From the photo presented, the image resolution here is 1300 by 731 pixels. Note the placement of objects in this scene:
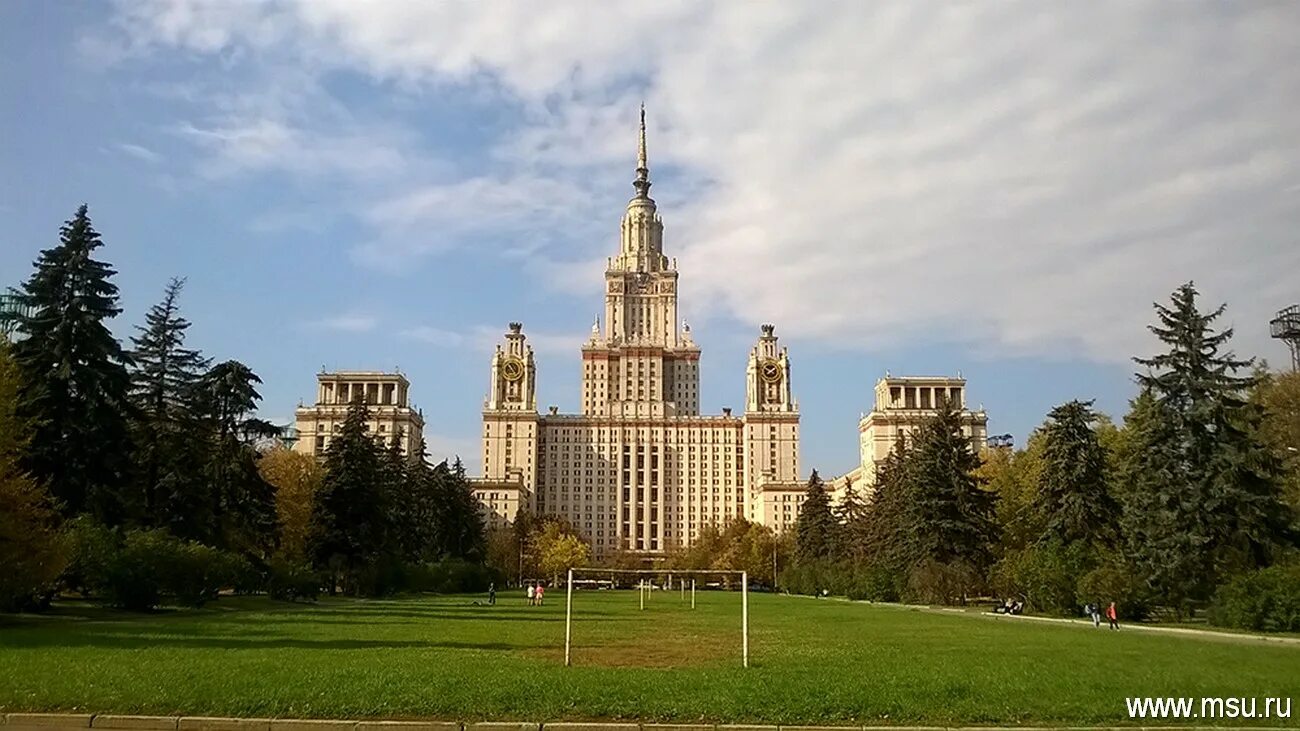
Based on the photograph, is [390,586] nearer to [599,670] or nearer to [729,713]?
[599,670]

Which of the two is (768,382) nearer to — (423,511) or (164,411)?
(423,511)

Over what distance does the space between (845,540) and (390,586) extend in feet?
143

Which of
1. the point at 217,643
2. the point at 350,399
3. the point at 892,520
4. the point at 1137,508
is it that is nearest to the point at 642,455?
the point at 350,399

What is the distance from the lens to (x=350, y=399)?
6437 inches

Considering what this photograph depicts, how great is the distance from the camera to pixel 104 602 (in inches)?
1438

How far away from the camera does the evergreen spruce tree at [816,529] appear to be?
96438 millimetres

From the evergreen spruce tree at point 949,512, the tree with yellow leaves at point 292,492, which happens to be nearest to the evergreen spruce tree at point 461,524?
the tree with yellow leaves at point 292,492

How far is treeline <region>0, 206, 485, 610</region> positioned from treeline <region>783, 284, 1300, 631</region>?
109ft

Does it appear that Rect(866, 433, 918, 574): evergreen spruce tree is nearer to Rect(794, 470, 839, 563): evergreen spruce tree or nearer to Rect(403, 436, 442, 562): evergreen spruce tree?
Rect(794, 470, 839, 563): evergreen spruce tree

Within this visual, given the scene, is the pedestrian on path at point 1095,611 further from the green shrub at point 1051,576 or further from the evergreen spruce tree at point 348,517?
the evergreen spruce tree at point 348,517

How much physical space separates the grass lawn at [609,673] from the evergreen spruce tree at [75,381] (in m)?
7.76

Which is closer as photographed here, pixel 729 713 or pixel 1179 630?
pixel 729 713

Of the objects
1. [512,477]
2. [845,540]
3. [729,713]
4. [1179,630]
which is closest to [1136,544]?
[1179,630]

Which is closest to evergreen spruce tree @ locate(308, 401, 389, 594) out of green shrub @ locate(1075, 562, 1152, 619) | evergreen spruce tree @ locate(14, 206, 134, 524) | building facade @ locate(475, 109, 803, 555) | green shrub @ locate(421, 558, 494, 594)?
green shrub @ locate(421, 558, 494, 594)
